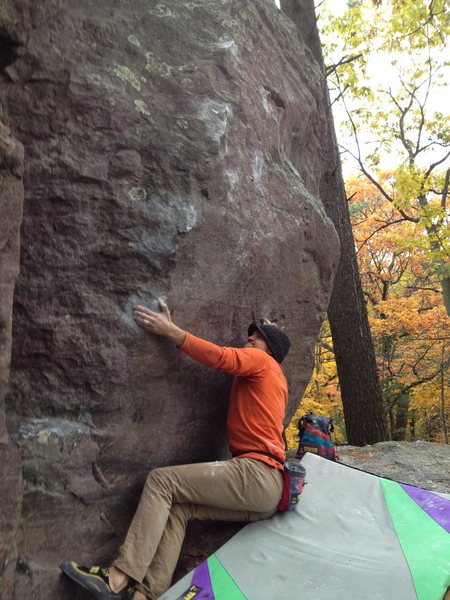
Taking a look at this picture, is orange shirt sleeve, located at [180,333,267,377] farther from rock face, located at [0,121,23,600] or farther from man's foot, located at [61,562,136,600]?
man's foot, located at [61,562,136,600]

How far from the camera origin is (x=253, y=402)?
11.0 ft

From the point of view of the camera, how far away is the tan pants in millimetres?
2717

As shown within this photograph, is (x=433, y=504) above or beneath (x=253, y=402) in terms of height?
beneath

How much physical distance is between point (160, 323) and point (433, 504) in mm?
2487

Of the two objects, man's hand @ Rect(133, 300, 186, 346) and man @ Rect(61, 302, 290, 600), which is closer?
man @ Rect(61, 302, 290, 600)

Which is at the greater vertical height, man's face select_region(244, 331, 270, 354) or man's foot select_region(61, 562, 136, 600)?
man's face select_region(244, 331, 270, 354)

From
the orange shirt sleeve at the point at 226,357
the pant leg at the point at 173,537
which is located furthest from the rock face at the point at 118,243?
the pant leg at the point at 173,537

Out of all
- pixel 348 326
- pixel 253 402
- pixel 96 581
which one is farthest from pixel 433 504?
pixel 348 326

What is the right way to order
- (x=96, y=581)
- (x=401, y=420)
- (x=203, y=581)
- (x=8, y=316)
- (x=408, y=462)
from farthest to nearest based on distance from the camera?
(x=401, y=420), (x=408, y=462), (x=203, y=581), (x=96, y=581), (x=8, y=316)

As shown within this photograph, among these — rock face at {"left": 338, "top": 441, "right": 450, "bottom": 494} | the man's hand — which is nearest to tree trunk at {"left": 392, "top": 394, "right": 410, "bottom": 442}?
rock face at {"left": 338, "top": 441, "right": 450, "bottom": 494}

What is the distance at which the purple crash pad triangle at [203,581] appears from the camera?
262 centimetres

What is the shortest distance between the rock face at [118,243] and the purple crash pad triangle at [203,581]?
555 mm

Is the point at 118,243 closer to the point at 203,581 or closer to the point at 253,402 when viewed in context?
the point at 253,402

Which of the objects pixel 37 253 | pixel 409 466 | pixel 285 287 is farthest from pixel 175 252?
pixel 409 466
